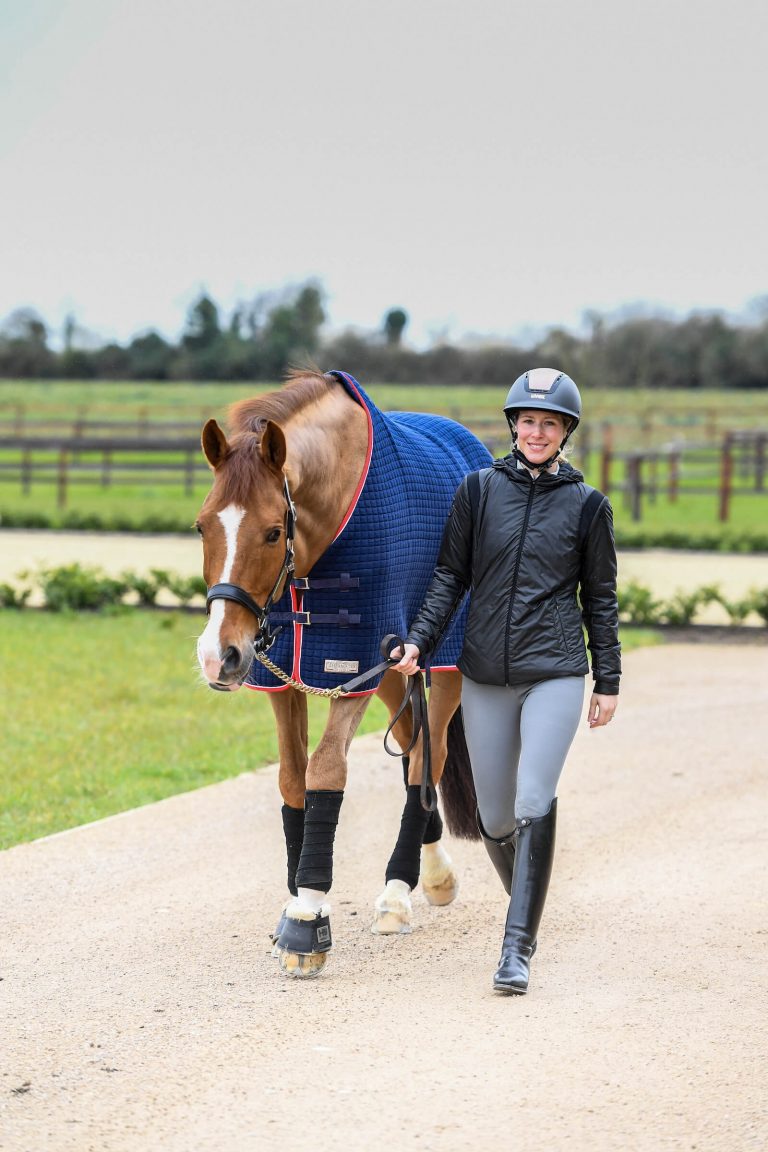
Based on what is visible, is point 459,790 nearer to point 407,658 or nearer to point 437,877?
point 437,877

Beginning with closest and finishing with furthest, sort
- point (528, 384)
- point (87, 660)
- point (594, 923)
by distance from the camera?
point (528, 384), point (594, 923), point (87, 660)

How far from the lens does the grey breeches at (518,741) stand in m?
4.05

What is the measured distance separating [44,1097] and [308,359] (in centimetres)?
245

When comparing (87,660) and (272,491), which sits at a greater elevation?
(272,491)

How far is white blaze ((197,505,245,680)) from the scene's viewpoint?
12.1 feet

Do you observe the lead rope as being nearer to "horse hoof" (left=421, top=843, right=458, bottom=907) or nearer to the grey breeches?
the grey breeches

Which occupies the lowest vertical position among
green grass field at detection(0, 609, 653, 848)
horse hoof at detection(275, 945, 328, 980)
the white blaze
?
green grass field at detection(0, 609, 653, 848)

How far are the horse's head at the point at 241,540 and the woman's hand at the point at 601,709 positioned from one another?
991mm

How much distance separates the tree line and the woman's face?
37.2 m

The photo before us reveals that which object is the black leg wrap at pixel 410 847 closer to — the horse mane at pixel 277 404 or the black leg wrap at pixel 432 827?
the black leg wrap at pixel 432 827

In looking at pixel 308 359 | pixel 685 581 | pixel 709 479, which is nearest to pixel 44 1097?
pixel 308 359

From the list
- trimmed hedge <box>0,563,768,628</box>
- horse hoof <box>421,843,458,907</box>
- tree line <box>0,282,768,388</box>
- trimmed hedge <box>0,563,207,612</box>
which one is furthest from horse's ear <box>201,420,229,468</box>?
tree line <box>0,282,768,388</box>

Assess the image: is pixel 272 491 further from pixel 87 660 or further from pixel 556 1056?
pixel 87 660

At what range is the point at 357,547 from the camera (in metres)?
4.30
